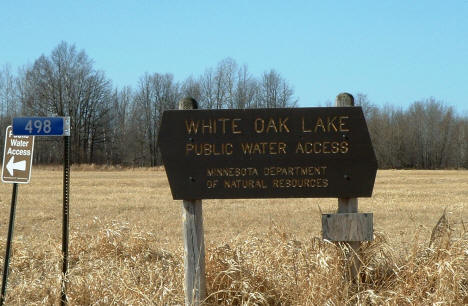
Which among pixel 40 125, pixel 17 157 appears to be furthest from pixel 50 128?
pixel 17 157

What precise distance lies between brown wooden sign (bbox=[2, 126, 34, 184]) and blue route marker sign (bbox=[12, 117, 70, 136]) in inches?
7.9

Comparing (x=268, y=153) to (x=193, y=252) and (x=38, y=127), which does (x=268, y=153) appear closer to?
(x=193, y=252)

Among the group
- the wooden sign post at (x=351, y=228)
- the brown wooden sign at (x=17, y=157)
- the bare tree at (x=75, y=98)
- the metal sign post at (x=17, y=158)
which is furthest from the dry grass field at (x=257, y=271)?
the bare tree at (x=75, y=98)

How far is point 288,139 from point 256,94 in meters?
67.8

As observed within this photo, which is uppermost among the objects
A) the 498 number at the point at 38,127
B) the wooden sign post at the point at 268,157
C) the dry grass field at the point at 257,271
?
the 498 number at the point at 38,127

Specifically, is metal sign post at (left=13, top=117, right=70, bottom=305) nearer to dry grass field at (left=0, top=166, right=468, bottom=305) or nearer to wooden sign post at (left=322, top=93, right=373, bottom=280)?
dry grass field at (left=0, top=166, right=468, bottom=305)

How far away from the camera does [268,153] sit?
516cm

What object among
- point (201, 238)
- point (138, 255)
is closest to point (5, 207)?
point (138, 255)

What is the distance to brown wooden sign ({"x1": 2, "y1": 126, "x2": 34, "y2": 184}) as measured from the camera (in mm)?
5840

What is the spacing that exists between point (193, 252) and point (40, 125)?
203cm

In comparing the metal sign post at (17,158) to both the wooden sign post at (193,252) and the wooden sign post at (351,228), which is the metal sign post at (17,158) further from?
the wooden sign post at (351,228)

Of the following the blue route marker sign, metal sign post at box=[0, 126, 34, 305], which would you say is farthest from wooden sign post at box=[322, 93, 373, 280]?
metal sign post at box=[0, 126, 34, 305]

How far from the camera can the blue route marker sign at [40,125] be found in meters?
5.60

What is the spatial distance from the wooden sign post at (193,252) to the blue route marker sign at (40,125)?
1.27m
